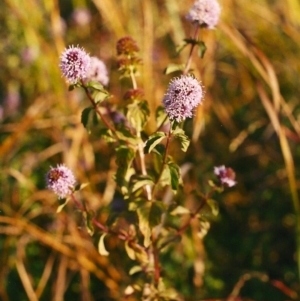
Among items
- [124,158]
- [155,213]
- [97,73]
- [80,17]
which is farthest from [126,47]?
[80,17]

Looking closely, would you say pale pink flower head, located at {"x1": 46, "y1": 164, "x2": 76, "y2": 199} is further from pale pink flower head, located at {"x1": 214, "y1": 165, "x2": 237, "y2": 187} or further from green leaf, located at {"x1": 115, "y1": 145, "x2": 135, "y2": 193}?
pale pink flower head, located at {"x1": 214, "y1": 165, "x2": 237, "y2": 187}

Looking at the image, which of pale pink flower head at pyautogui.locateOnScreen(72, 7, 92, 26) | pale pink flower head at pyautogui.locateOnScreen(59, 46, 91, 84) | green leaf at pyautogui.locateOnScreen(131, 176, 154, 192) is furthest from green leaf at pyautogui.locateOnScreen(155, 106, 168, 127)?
pale pink flower head at pyautogui.locateOnScreen(72, 7, 92, 26)

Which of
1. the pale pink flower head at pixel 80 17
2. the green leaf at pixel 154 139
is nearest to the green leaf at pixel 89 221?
the green leaf at pixel 154 139

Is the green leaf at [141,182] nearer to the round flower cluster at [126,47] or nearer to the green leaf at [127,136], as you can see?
the green leaf at [127,136]

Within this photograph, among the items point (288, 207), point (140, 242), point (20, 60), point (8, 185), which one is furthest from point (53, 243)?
point (20, 60)

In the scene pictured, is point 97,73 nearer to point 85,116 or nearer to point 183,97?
point 85,116

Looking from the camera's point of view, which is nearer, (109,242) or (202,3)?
(202,3)

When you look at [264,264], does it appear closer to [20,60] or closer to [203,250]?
[203,250]
